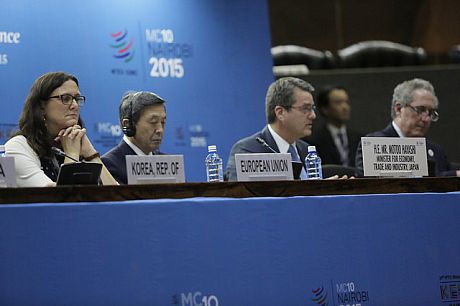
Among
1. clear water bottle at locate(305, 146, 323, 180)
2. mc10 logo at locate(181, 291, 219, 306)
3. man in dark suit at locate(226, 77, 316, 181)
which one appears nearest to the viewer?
mc10 logo at locate(181, 291, 219, 306)

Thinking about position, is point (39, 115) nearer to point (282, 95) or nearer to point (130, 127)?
point (130, 127)

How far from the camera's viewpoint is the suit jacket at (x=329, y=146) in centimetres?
719

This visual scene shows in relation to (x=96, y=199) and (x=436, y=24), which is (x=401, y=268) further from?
(x=436, y=24)

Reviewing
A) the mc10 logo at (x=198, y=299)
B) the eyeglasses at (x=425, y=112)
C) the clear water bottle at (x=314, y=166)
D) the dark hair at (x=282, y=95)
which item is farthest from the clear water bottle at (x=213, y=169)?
the eyeglasses at (x=425, y=112)

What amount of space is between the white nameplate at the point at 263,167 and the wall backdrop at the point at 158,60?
6.35 ft

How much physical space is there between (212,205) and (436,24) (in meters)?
7.16

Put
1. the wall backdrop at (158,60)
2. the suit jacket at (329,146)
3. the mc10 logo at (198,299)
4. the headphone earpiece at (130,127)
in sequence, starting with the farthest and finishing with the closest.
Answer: the suit jacket at (329,146)
the wall backdrop at (158,60)
the headphone earpiece at (130,127)
the mc10 logo at (198,299)

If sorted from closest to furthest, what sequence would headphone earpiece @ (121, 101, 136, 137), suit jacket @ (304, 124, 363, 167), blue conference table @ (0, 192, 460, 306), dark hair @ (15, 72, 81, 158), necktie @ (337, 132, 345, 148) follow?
blue conference table @ (0, 192, 460, 306) → dark hair @ (15, 72, 81, 158) → headphone earpiece @ (121, 101, 136, 137) → suit jacket @ (304, 124, 363, 167) → necktie @ (337, 132, 345, 148)

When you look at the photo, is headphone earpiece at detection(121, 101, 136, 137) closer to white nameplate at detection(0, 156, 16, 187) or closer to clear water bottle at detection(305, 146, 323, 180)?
clear water bottle at detection(305, 146, 323, 180)

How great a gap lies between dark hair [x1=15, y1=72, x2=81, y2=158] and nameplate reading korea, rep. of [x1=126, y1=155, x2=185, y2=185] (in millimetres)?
675

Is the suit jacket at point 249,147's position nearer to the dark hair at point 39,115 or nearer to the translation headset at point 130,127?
the translation headset at point 130,127

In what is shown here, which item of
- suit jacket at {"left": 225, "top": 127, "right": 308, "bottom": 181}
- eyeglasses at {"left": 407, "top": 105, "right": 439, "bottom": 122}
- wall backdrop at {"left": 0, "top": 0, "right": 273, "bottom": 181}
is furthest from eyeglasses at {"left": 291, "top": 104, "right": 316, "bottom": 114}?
wall backdrop at {"left": 0, "top": 0, "right": 273, "bottom": 181}

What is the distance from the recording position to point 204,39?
252 inches

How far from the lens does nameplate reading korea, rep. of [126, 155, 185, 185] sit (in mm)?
3541
